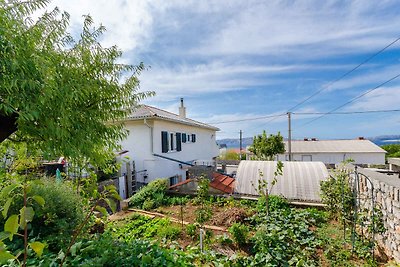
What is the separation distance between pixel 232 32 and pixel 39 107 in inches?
248

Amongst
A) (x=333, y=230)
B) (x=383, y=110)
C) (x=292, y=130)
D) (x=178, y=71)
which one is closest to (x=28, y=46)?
(x=333, y=230)

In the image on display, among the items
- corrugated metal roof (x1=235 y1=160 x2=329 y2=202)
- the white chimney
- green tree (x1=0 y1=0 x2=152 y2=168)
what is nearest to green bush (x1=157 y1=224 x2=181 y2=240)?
green tree (x1=0 y1=0 x2=152 y2=168)

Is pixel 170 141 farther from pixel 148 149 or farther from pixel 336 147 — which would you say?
pixel 336 147

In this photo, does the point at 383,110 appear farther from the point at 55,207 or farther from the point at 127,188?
the point at 55,207

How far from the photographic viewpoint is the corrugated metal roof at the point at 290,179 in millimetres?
8227

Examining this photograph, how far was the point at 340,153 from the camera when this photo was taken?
99.4 ft

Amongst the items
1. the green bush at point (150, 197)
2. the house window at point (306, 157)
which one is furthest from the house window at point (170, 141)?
the house window at point (306, 157)

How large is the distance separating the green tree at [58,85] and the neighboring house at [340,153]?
92.5 feet

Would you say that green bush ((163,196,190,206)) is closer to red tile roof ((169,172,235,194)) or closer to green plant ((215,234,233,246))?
red tile roof ((169,172,235,194))

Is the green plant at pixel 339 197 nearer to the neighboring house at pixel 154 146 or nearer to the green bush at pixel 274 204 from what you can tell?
the green bush at pixel 274 204

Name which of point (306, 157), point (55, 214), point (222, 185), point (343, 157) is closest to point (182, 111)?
point (222, 185)

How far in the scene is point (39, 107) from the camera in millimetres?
2693

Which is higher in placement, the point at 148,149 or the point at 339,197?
the point at 148,149

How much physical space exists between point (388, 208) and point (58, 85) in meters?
5.73
